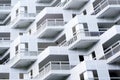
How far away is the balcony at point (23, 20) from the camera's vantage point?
48.9 meters

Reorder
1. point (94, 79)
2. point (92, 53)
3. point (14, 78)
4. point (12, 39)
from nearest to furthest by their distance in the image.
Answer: point (94, 79) < point (92, 53) < point (14, 78) < point (12, 39)

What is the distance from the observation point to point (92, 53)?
1547 inches

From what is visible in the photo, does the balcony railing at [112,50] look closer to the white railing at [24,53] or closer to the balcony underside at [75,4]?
the white railing at [24,53]

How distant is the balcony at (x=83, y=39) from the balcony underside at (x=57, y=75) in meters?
3.66

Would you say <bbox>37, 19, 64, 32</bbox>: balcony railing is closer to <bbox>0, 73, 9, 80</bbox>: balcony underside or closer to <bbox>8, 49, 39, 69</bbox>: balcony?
<bbox>8, 49, 39, 69</bbox>: balcony

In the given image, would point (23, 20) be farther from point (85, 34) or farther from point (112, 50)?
point (112, 50)

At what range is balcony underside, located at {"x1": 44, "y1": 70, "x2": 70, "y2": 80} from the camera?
3734 cm

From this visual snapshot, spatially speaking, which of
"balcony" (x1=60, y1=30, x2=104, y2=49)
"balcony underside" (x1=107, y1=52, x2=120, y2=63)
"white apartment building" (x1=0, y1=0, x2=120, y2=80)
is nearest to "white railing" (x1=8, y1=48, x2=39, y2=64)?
"white apartment building" (x1=0, y1=0, x2=120, y2=80)

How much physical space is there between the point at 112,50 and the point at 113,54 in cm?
48

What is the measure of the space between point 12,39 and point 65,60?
11593mm

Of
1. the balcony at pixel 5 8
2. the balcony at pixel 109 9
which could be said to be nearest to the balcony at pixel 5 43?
the balcony at pixel 5 8

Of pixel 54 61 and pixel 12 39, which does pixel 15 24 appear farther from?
pixel 54 61

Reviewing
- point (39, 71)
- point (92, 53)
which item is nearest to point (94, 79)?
point (92, 53)

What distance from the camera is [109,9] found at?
40.6 meters
